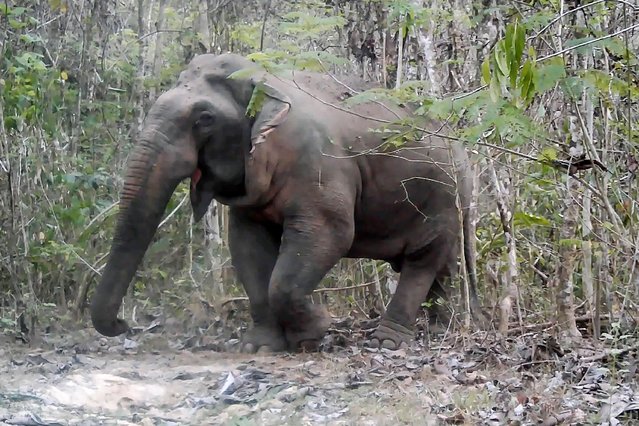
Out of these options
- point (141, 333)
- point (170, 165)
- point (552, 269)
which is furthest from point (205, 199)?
point (552, 269)

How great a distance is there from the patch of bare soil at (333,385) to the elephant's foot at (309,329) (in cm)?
16

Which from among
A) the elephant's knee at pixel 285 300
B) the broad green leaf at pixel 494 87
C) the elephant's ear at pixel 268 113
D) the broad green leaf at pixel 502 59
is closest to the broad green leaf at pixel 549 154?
the broad green leaf at pixel 494 87

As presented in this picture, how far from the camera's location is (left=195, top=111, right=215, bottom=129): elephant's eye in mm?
7609

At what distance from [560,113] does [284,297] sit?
7.70ft

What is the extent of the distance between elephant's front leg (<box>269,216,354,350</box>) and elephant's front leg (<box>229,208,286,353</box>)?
1.17ft

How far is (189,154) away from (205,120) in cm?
27

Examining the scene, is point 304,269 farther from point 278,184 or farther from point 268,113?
point 268,113

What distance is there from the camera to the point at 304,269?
7586 millimetres

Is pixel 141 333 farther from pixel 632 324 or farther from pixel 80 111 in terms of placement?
pixel 632 324

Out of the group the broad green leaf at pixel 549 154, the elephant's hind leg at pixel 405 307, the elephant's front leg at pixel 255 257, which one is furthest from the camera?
the elephant's front leg at pixel 255 257

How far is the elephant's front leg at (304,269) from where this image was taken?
7.59 meters

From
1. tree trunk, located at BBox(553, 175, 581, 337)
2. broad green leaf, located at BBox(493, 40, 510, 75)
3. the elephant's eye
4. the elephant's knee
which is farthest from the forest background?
the elephant's knee

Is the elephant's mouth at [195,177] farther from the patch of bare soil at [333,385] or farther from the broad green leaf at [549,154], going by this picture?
the broad green leaf at [549,154]

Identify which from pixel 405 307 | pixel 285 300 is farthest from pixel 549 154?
pixel 405 307
